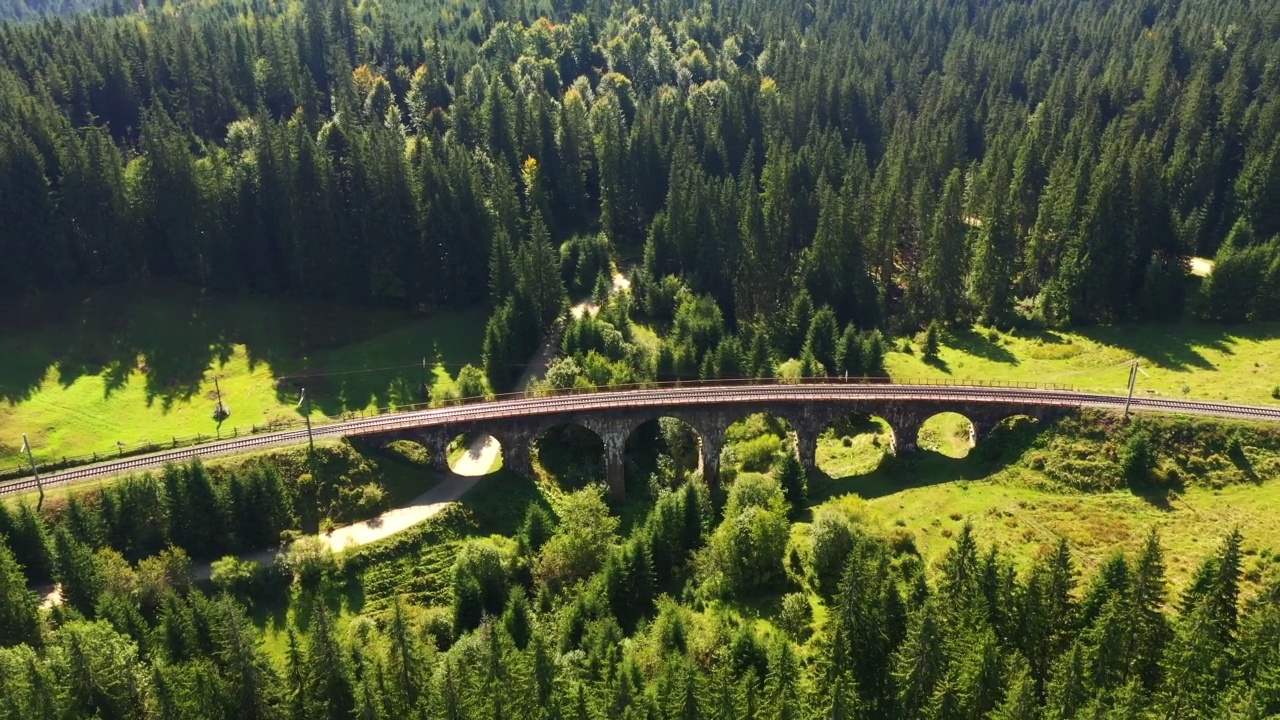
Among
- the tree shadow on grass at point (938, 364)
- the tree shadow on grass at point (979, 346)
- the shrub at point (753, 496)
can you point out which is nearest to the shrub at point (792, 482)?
the shrub at point (753, 496)

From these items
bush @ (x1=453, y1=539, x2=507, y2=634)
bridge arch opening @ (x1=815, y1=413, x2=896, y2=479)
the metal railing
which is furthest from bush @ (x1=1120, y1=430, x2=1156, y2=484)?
bush @ (x1=453, y1=539, x2=507, y2=634)

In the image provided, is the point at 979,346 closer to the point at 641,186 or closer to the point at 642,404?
the point at 642,404

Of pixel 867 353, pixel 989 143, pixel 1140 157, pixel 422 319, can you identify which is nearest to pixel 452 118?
pixel 422 319

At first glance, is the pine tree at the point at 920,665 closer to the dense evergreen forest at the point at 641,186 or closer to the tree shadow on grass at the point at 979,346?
the dense evergreen forest at the point at 641,186

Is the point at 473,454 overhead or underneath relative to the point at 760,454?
underneath

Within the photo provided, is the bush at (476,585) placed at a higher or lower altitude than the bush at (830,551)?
lower

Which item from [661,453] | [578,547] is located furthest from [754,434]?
[578,547]
